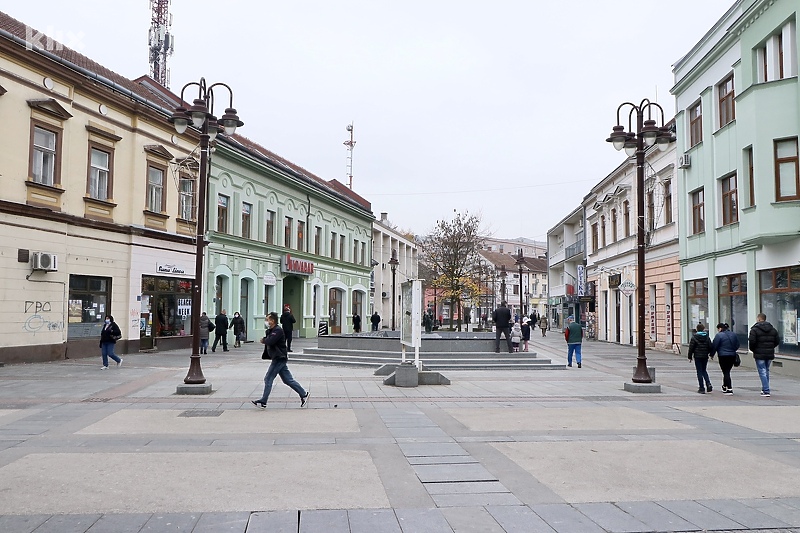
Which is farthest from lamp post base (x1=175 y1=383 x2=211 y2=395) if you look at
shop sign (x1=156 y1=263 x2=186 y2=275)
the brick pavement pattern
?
shop sign (x1=156 y1=263 x2=186 y2=275)

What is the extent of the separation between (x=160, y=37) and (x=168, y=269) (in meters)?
35.9

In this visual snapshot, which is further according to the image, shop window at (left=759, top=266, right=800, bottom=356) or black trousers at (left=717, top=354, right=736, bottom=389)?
shop window at (left=759, top=266, right=800, bottom=356)

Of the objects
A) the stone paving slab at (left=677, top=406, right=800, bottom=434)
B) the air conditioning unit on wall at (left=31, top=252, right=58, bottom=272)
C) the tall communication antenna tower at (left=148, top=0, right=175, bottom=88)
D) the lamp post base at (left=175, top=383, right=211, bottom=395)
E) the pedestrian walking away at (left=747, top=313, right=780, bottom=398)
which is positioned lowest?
the stone paving slab at (left=677, top=406, right=800, bottom=434)

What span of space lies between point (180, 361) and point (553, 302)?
164 ft

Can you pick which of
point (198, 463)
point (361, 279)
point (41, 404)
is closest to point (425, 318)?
point (361, 279)

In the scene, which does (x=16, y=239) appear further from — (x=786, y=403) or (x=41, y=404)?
(x=786, y=403)

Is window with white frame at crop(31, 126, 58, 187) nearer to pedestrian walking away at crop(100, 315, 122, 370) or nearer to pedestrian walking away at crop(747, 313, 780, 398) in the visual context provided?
pedestrian walking away at crop(100, 315, 122, 370)

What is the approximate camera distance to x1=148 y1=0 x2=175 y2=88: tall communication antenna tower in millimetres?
54875

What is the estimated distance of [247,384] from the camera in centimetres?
1568

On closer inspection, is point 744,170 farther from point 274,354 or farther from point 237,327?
point 237,327

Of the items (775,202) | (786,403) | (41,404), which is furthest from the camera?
(775,202)

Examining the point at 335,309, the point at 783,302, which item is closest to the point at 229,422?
the point at 783,302

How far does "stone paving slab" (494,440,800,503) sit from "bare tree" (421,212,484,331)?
1532 inches

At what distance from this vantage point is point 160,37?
5491 cm
